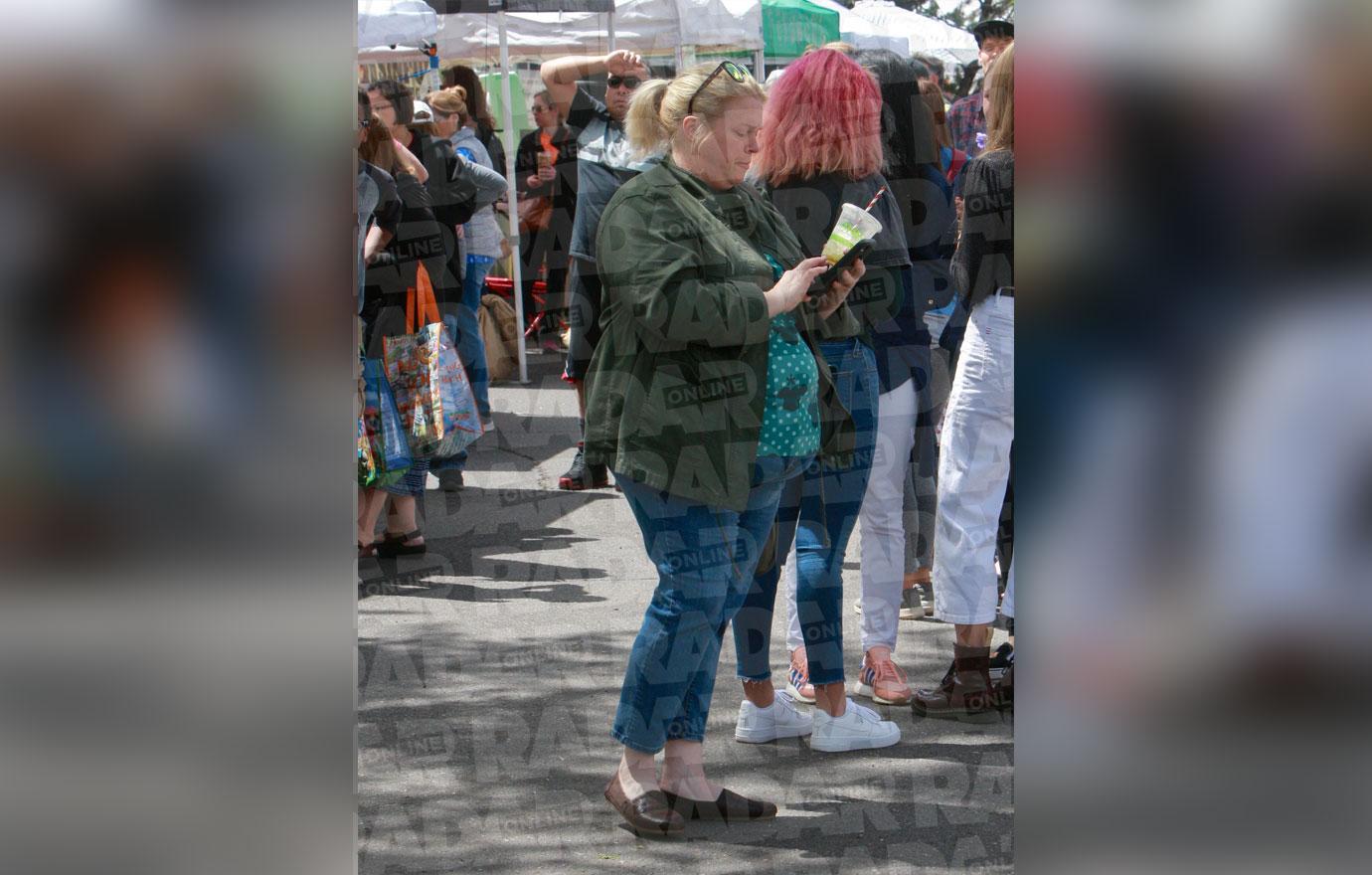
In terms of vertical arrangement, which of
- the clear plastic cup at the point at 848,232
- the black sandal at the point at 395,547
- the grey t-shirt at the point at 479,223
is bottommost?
the black sandal at the point at 395,547

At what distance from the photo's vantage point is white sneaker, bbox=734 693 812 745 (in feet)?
13.8

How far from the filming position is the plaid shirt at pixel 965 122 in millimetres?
7238

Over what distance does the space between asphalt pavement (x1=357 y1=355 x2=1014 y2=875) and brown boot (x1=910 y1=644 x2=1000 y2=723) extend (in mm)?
64

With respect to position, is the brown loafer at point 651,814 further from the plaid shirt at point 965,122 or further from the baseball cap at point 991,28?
the plaid shirt at point 965,122

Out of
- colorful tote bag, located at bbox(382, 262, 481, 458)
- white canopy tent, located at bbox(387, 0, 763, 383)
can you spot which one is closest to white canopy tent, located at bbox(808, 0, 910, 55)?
white canopy tent, located at bbox(387, 0, 763, 383)

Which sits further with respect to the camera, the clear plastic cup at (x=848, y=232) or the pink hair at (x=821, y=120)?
the pink hair at (x=821, y=120)

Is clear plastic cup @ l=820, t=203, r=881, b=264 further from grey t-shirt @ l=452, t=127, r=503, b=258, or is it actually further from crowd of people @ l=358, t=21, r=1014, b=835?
grey t-shirt @ l=452, t=127, r=503, b=258

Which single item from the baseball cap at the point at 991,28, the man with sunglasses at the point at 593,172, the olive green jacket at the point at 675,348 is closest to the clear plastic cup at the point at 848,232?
the olive green jacket at the point at 675,348

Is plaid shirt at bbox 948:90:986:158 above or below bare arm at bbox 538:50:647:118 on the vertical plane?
below

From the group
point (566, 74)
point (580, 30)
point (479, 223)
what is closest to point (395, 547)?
point (479, 223)
